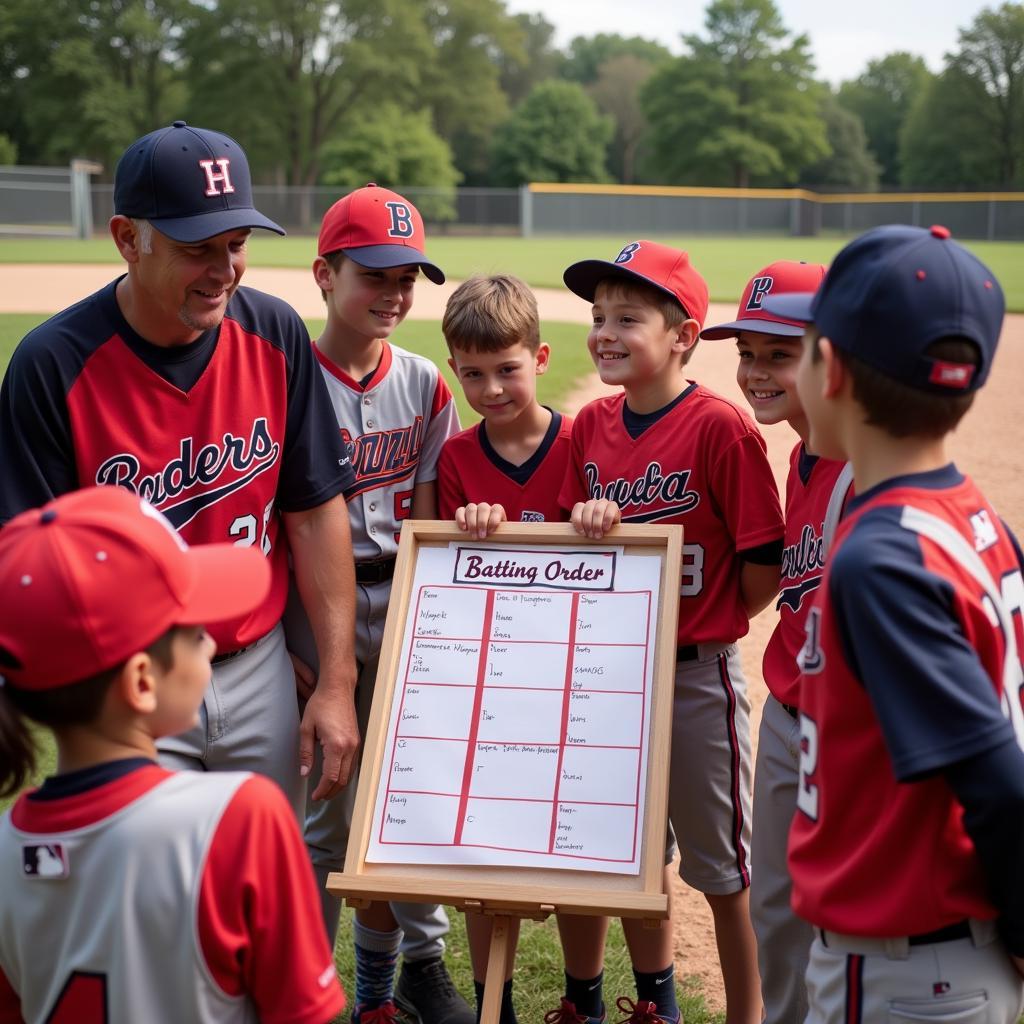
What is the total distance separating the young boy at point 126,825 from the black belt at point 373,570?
64.9 inches

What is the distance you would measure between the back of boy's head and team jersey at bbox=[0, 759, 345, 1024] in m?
1.18

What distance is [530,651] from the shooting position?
285 cm

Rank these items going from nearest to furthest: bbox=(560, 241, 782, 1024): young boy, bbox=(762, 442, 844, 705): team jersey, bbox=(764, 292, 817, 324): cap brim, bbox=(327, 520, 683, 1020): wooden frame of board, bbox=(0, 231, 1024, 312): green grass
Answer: bbox=(764, 292, 817, 324): cap brim, bbox=(327, 520, 683, 1020): wooden frame of board, bbox=(762, 442, 844, 705): team jersey, bbox=(560, 241, 782, 1024): young boy, bbox=(0, 231, 1024, 312): green grass

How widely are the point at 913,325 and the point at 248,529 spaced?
177cm

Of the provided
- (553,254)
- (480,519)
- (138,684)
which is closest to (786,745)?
(480,519)

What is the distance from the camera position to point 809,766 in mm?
2029

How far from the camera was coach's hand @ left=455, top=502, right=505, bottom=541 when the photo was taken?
297cm

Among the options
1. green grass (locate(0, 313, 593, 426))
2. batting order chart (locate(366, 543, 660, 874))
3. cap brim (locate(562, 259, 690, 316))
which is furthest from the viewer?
green grass (locate(0, 313, 593, 426))

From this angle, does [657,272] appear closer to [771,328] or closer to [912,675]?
[771,328]

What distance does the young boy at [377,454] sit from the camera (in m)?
3.45

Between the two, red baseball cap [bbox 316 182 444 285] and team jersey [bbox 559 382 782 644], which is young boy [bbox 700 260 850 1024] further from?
red baseball cap [bbox 316 182 444 285]

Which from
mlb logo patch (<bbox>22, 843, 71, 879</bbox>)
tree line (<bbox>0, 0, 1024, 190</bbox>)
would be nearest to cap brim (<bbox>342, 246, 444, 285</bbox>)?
mlb logo patch (<bbox>22, 843, 71, 879</bbox>)

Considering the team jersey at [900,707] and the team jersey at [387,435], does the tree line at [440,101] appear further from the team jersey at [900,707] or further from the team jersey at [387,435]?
the team jersey at [900,707]

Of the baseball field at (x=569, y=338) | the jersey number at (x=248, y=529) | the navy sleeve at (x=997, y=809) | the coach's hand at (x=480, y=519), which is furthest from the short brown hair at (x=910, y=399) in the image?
the baseball field at (x=569, y=338)
